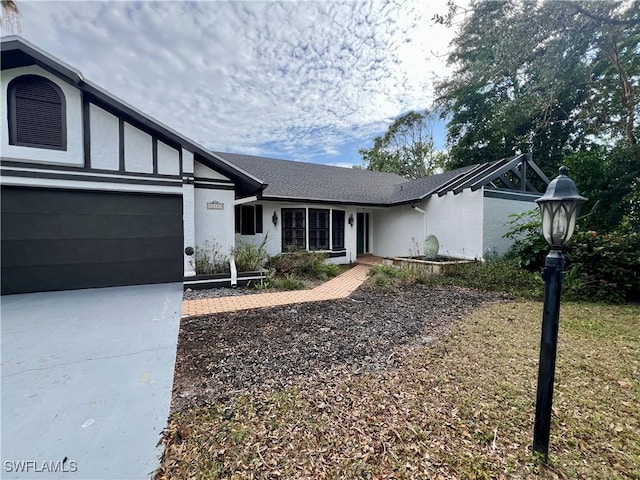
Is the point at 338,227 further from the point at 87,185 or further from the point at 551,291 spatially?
the point at 551,291

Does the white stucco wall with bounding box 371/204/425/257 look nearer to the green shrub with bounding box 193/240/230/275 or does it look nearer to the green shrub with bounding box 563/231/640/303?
the green shrub with bounding box 563/231/640/303

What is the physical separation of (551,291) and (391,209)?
12329mm

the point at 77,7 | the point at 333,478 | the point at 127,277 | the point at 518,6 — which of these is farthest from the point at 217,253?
the point at 518,6

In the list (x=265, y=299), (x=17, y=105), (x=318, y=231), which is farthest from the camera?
(x=318, y=231)

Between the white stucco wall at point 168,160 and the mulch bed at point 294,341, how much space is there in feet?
14.9

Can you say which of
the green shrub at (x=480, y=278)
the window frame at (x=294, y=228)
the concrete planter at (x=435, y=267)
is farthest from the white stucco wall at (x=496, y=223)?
the window frame at (x=294, y=228)

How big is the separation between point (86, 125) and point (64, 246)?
2963 millimetres

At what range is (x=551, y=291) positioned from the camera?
2041 mm

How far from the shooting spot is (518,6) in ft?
23.0

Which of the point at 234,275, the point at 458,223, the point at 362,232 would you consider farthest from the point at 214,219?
the point at 458,223

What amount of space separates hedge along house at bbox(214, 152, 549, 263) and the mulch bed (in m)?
5.02

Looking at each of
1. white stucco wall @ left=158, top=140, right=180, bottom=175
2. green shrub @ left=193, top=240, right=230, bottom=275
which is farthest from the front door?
white stucco wall @ left=158, top=140, right=180, bottom=175

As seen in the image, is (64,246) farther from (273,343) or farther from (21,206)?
(273,343)

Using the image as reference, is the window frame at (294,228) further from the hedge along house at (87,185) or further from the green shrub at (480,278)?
the green shrub at (480,278)
